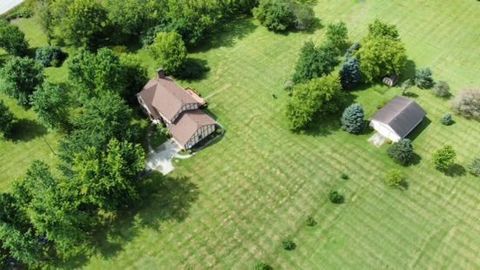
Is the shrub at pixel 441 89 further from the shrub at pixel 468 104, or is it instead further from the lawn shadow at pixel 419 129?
the lawn shadow at pixel 419 129

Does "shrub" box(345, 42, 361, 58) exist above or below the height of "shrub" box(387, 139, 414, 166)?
above

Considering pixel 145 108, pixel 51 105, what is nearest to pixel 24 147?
pixel 51 105

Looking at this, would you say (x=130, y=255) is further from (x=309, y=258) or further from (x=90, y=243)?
(x=309, y=258)

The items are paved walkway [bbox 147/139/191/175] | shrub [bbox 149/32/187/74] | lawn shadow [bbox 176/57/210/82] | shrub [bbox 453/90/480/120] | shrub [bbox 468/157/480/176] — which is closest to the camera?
shrub [bbox 468/157/480/176]

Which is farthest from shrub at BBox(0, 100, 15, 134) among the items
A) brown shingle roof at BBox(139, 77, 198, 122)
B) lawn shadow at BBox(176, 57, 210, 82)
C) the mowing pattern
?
lawn shadow at BBox(176, 57, 210, 82)

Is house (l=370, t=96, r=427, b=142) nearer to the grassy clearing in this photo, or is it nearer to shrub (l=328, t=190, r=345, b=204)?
shrub (l=328, t=190, r=345, b=204)

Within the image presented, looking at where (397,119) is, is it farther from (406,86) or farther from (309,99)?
(309,99)

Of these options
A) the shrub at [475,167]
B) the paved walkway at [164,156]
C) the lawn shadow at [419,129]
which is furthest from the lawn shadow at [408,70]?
the paved walkway at [164,156]
